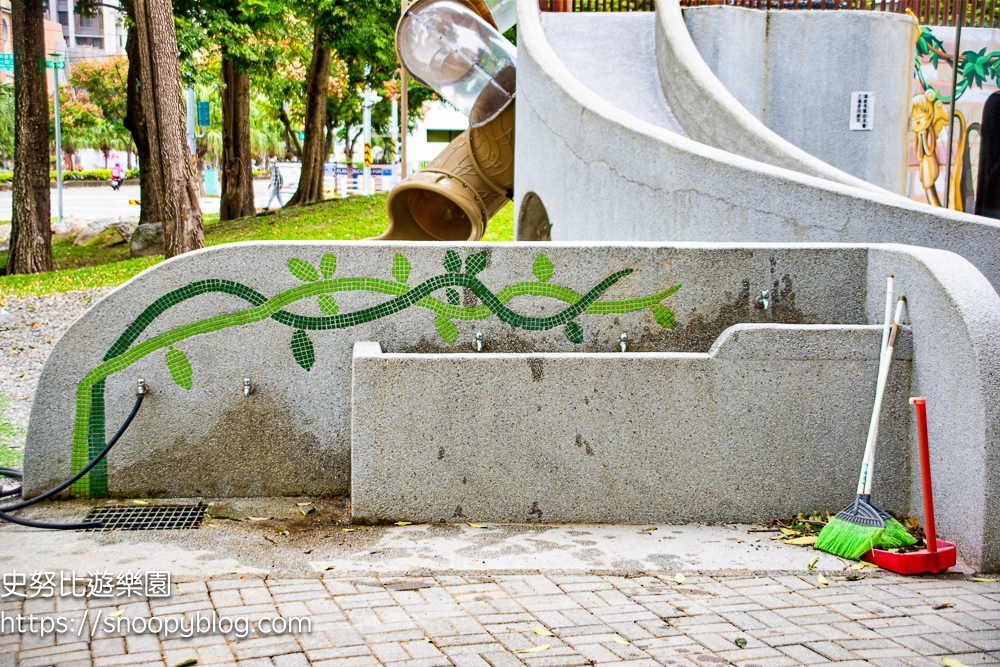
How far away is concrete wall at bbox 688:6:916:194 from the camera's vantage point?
1156 centimetres

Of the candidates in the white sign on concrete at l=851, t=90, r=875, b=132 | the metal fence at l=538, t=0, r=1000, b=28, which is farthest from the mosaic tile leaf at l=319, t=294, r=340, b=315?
the white sign on concrete at l=851, t=90, r=875, b=132

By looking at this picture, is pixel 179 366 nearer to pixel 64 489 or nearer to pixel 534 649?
pixel 64 489

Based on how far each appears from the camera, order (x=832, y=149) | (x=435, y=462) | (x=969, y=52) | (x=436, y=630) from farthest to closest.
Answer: (x=969, y=52) < (x=832, y=149) < (x=435, y=462) < (x=436, y=630)

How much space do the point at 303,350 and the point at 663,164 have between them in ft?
12.6

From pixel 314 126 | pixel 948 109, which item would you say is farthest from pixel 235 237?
pixel 948 109

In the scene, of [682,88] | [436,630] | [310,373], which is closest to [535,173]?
[682,88]

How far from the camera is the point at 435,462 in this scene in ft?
16.3

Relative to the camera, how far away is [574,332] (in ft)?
17.2

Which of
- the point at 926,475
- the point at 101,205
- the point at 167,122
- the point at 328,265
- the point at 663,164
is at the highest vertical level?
the point at 167,122

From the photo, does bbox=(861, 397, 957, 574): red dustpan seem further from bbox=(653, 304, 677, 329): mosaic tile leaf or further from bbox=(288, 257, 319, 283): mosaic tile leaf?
bbox=(288, 257, 319, 283): mosaic tile leaf

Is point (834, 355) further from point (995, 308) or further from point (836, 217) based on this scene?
point (836, 217)

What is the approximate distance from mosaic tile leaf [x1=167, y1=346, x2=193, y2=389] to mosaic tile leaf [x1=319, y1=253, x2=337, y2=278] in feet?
2.96

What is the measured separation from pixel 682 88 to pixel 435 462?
676 cm

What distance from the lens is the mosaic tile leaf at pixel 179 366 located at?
5.18 meters
